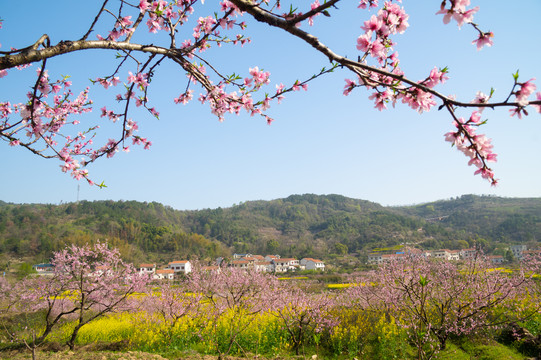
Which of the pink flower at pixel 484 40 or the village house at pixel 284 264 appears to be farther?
the village house at pixel 284 264

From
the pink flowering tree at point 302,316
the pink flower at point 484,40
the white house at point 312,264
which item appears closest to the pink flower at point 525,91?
the pink flower at point 484,40

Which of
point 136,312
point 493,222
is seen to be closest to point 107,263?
point 136,312

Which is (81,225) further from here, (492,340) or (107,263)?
(492,340)

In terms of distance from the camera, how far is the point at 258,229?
Answer: 378 ft

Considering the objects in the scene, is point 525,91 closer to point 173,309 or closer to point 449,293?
point 449,293

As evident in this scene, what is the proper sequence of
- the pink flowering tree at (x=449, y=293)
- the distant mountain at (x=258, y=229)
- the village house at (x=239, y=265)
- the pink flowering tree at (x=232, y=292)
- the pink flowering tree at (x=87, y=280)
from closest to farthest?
the pink flowering tree at (x=449, y=293)
the pink flowering tree at (x=87, y=280)
the pink flowering tree at (x=232, y=292)
the village house at (x=239, y=265)
the distant mountain at (x=258, y=229)

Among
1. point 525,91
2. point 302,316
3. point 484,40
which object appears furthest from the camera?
point 302,316

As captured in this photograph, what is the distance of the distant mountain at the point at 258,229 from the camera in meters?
65.2

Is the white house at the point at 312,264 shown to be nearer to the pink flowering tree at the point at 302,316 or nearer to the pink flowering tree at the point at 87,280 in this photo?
the pink flowering tree at the point at 302,316

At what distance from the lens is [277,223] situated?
124m

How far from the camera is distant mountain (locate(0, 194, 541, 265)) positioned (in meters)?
→ 65.2

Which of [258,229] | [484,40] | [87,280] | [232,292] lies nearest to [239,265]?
[232,292]

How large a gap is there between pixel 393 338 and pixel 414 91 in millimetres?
6959

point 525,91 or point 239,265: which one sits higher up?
point 525,91
